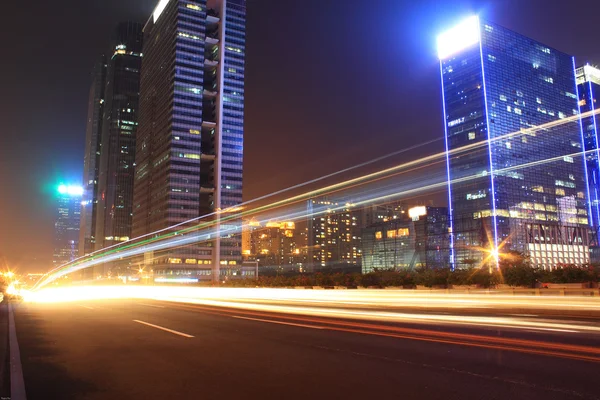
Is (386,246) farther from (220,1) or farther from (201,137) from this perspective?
(220,1)

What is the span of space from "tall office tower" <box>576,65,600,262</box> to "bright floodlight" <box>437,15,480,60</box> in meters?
46.7

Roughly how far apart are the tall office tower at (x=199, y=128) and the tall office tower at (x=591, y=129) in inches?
4502

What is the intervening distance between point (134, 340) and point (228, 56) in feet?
484

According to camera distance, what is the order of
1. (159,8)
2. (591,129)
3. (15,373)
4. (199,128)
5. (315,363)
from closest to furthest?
1. (15,373)
2. (315,363)
3. (199,128)
4. (591,129)
5. (159,8)

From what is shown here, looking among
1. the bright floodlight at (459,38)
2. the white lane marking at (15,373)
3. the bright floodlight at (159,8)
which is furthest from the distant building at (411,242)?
the white lane marking at (15,373)

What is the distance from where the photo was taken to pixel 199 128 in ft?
479

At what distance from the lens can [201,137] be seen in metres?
150

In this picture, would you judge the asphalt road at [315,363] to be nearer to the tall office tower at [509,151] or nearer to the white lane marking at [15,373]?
the white lane marking at [15,373]

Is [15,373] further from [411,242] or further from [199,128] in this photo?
[199,128]

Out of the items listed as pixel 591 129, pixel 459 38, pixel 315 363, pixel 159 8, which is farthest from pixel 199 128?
pixel 315 363

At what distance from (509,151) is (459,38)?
39655mm

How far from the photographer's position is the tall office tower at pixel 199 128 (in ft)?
468

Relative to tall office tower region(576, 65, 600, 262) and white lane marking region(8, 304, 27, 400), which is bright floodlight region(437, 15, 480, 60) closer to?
tall office tower region(576, 65, 600, 262)

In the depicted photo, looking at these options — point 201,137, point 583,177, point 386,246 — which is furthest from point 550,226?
point 201,137
